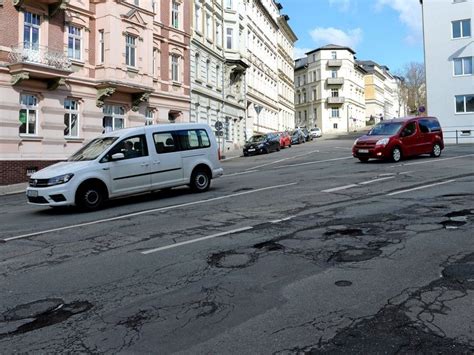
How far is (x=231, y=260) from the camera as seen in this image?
21.6ft

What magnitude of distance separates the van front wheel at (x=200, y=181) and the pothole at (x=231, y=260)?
753 cm

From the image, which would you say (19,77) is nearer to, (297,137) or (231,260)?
(231,260)

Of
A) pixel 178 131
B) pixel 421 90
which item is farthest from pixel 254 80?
pixel 421 90

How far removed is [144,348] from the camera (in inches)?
158

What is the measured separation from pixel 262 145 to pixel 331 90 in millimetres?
68553

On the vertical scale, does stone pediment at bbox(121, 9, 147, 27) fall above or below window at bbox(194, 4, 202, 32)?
below

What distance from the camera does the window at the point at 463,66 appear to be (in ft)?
142

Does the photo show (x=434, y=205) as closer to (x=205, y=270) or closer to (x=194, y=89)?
(x=205, y=270)

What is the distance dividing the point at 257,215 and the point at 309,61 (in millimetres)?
101283

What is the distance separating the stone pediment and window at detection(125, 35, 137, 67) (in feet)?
2.94

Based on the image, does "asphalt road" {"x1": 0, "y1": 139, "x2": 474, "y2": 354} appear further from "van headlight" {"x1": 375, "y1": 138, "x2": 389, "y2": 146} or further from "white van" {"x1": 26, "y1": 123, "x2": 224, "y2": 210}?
"van headlight" {"x1": 375, "y1": 138, "x2": 389, "y2": 146}

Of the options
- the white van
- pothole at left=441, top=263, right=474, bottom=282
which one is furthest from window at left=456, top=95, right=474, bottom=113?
pothole at left=441, top=263, right=474, bottom=282

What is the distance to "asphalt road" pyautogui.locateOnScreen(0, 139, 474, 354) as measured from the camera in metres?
4.14

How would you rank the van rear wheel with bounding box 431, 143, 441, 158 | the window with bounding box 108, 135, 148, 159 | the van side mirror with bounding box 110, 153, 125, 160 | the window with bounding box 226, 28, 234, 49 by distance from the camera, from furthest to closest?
the window with bounding box 226, 28, 234, 49
the van rear wheel with bounding box 431, 143, 441, 158
the window with bounding box 108, 135, 148, 159
the van side mirror with bounding box 110, 153, 125, 160
